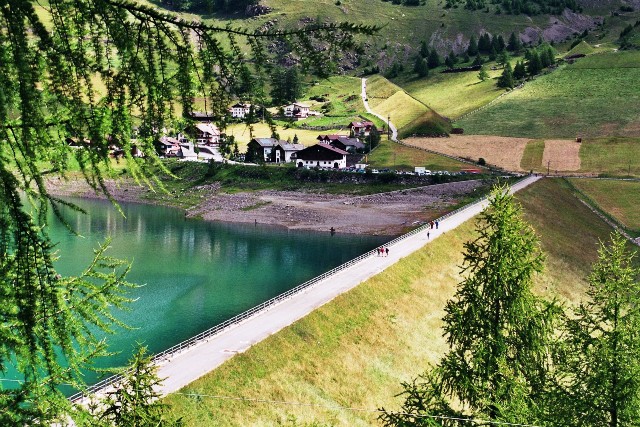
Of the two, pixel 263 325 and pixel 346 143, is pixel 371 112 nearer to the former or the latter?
pixel 346 143

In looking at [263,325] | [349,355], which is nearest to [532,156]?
[349,355]

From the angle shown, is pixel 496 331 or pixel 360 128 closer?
pixel 496 331

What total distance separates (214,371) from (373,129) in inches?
4327

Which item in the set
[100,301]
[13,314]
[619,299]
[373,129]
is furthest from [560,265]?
[373,129]

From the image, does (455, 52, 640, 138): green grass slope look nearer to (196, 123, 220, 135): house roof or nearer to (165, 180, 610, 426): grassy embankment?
(165, 180, 610, 426): grassy embankment

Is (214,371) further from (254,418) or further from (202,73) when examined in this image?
(202,73)

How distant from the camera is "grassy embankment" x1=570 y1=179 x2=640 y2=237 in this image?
7949cm

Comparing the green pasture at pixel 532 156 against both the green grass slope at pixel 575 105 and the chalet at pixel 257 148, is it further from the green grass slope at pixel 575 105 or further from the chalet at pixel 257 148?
the chalet at pixel 257 148

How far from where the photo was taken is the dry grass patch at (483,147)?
113 metres

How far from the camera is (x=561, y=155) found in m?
114

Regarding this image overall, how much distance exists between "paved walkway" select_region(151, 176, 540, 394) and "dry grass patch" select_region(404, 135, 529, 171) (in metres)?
63.6

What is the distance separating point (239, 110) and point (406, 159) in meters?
106

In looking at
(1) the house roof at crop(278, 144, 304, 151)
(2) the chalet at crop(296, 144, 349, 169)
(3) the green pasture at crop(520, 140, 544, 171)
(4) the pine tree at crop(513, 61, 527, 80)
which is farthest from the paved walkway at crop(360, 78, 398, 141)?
(4) the pine tree at crop(513, 61, 527, 80)

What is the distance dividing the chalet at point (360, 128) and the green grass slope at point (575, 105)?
77.4ft
